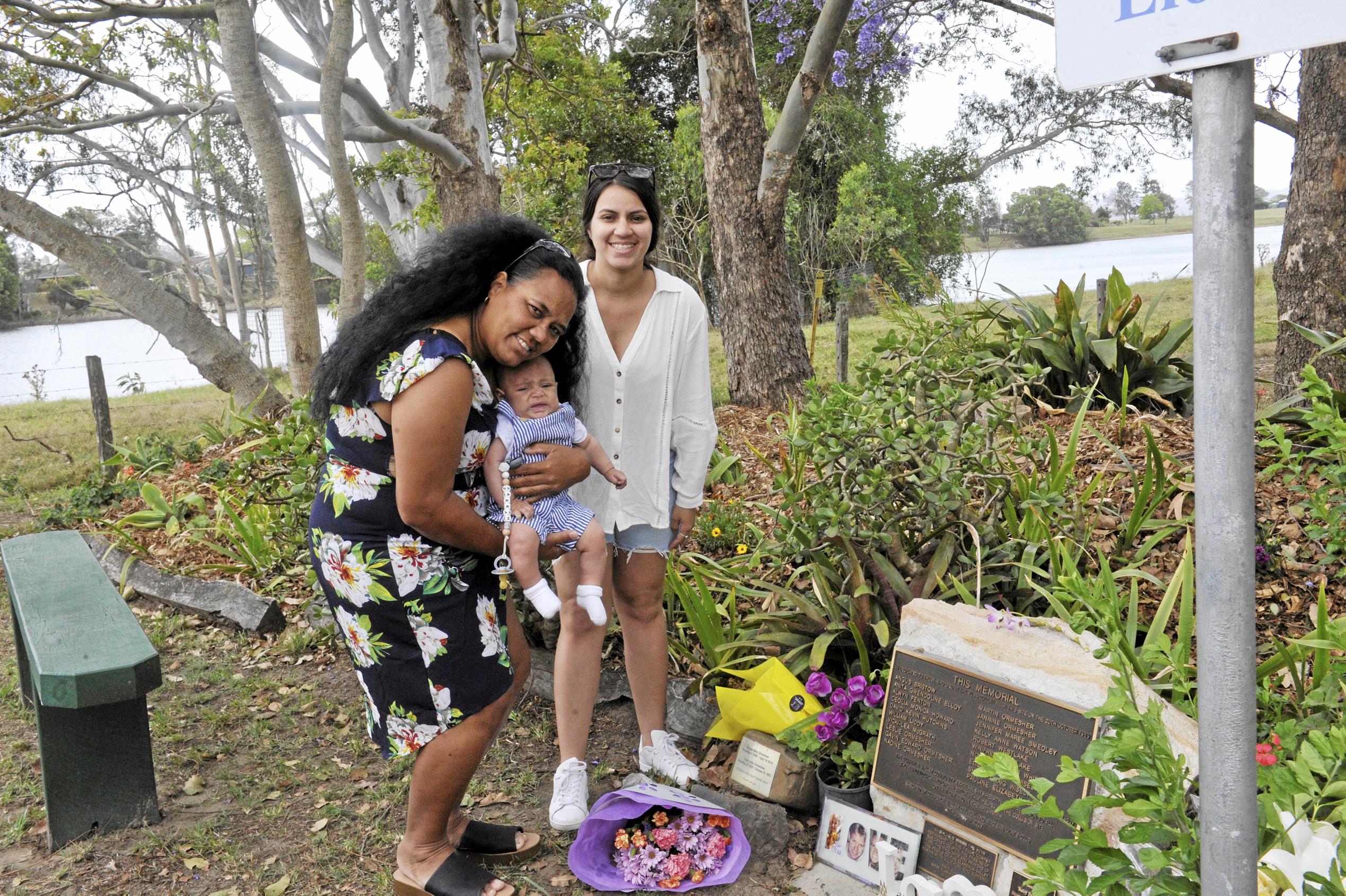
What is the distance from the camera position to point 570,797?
287 cm

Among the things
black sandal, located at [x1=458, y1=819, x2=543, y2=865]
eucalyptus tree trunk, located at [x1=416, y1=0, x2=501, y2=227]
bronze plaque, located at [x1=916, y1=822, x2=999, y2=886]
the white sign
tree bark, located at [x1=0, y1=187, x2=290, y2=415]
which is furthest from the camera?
tree bark, located at [x1=0, y1=187, x2=290, y2=415]

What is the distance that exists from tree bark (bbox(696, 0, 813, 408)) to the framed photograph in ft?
16.4

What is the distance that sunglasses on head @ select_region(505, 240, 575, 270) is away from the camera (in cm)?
240

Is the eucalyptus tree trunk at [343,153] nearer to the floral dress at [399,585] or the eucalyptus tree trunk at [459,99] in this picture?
the eucalyptus tree trunk at [459,99]

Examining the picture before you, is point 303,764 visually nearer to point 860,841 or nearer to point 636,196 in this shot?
point 860,841

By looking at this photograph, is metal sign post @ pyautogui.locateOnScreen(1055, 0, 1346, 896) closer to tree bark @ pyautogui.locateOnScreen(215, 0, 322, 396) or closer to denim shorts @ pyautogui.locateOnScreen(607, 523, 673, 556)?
denim shorts @ pyautogui.locateOnScreen(607, 523, 673, 556)

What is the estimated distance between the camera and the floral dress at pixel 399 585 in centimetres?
229

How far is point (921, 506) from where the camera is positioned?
10.5 feet

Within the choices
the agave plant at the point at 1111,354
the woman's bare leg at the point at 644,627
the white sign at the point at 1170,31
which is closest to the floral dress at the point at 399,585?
the woman's bare leg at the point at 644,627

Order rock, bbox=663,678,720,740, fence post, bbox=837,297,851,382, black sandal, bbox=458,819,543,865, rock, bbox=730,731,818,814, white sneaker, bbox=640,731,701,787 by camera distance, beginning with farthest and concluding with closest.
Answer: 1. fence post, bbox=837,297,851,382
2. rock, bbox=663,678,720,740
3. white sneaker, bbox=640,731,701,787
4. rock, bbox=730,731,818,814
5. black sandal, bbox=458,819,543,865

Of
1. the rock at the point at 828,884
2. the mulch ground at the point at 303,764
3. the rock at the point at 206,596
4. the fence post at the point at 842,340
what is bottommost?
the rock at the point at 828,884

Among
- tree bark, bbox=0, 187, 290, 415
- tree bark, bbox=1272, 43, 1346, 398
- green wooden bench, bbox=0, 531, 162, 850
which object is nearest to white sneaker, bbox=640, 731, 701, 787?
green wooden bench, bbox=0, 531, 162, 850

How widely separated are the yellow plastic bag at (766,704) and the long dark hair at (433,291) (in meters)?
1.36

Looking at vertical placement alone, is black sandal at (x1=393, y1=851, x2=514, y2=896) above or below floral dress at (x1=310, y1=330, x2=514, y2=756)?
below
